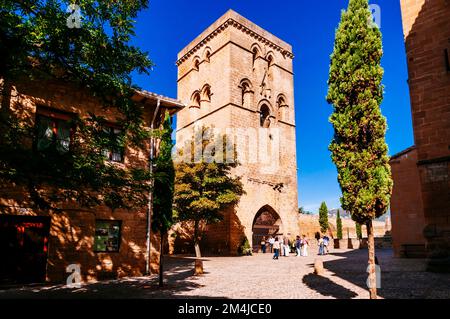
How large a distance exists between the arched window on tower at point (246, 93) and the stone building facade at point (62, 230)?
53.1 ft

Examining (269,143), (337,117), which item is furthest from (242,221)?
(337,117)

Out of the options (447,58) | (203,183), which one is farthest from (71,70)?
(203,183)

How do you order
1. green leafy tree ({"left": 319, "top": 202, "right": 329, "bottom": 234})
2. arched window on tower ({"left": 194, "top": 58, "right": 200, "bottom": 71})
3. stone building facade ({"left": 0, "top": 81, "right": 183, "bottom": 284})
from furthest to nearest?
green leafy tree ({"left": 319, "top": 202, "right": 329, "bottom": 234}), arched window on tower ({"left": 194, "top": 58, "right": 200, "bottom": 71}), stone building facade ({"left": 0, "top": 81, "right": 183, "bottom": 284})

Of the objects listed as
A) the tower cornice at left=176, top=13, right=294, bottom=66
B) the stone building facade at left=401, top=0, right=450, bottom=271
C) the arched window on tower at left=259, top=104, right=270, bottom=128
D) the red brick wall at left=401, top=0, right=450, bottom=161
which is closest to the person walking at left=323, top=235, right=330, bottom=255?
the arched window on tower at left=259, top=104, right=270, bottom=128

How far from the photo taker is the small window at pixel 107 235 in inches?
452

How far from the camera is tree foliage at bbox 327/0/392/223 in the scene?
7453 millimetres

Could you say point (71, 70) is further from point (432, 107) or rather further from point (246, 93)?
point (246, 93)

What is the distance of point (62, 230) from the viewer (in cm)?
1058

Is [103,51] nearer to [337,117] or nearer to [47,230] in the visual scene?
[337,117]

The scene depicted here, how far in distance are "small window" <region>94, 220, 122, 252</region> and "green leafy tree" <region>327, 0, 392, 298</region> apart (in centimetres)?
821

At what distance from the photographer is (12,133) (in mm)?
6480

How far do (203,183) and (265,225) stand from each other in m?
9.98

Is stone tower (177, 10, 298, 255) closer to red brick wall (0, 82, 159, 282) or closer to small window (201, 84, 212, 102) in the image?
small window (201, 84, 212, 102)

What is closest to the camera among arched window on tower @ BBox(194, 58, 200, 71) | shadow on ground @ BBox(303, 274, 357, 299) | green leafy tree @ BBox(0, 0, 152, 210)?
green leafy tree @ BBox(0, 0, 152, 210)
